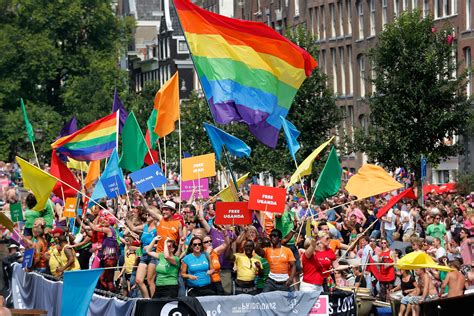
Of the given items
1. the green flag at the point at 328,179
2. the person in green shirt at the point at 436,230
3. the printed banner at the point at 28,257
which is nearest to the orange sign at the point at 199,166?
the green flag at the point at 328,179

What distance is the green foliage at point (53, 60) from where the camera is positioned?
84.6m

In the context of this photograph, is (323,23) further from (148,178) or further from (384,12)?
(148,178)

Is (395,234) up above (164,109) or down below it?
below

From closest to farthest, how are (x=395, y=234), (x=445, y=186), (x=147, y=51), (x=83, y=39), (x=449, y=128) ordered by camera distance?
(x=395, y=234) < (x=449, y=128) < (x=445, y=186) < (x=83, y=39) < (x=147, y=51)

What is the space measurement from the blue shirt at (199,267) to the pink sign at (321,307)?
5.11 feet

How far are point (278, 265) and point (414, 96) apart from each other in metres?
25.9

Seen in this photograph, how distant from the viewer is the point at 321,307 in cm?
2155

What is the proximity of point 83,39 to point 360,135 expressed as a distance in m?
44.8

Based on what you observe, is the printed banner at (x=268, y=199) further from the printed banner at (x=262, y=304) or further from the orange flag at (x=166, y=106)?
the orange flag at (x=166, y=106)

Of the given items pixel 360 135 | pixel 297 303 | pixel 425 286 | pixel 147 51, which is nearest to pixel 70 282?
pixel 297 303

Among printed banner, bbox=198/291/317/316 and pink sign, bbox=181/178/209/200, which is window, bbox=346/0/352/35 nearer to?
pink sign, bbox=181/178/209/200

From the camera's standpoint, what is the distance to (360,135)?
48.6 m

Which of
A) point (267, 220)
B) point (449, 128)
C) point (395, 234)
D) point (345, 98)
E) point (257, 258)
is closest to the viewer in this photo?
point (257, 258)

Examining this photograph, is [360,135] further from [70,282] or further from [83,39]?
[83,39]
